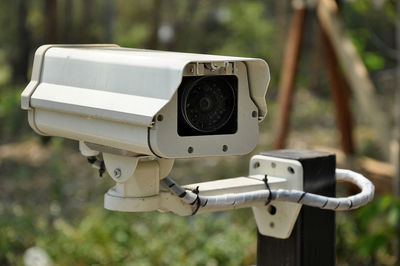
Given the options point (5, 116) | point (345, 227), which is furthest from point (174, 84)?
point (5, 116)

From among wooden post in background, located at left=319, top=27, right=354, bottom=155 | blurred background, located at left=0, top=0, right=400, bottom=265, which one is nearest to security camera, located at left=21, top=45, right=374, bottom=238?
blurred background, located at left=0, top=0, right=400, bottom=265

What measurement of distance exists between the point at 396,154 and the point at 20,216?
2.36 metres

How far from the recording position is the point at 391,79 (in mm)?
12031

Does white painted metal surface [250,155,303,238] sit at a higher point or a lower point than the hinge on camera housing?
lower

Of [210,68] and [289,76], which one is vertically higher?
[210,68]

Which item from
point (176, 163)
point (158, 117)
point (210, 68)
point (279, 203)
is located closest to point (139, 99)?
point (158, 117)

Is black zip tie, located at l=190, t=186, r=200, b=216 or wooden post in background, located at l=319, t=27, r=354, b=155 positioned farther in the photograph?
wooden post in background, located at l=319, t=27, r=354, b=155

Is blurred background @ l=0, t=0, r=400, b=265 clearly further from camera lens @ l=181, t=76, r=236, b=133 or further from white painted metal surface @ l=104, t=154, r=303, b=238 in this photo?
camera lens @ l=181, t=76, r=236, b=133

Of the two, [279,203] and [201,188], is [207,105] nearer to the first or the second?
[201,188]

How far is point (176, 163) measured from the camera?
25.6 feet

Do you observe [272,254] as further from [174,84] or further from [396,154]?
[396,154]

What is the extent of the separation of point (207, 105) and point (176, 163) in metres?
5.77

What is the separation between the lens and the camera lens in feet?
6.57

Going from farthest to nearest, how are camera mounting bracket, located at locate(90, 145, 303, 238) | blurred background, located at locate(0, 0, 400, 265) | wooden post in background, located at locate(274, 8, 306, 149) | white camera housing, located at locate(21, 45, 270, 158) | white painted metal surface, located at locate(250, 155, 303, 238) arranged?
wooden post in background, located at locate(274, 8, 306, 149) → blurred background, located at locate(0, 0, 400, 265) → white painted metal surface, located at locate(250, 155, 303, 238) → camera mounting bracket, located at locate(90, 145, 303, 238) → white camera housing, located at locate(21, 45, 270, 158)
